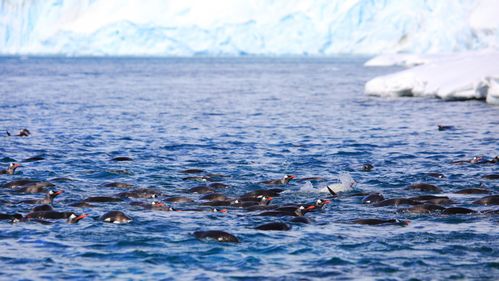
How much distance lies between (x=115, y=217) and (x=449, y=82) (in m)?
29.8

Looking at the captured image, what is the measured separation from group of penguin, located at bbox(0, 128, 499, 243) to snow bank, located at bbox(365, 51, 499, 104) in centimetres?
1971

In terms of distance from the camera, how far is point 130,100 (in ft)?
148

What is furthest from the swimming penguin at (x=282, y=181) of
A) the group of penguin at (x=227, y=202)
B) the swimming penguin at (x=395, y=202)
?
the swimming penguin at (x=395, y=202)

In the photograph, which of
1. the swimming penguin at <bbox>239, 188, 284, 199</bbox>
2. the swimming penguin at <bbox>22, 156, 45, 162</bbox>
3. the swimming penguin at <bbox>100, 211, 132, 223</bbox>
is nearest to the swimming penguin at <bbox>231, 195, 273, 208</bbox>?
the swimming penguin at <bbox>239, 188, 284, 199</bbox>

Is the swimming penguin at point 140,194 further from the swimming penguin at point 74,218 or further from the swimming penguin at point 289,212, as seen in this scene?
the swimming penguin at point 289,212

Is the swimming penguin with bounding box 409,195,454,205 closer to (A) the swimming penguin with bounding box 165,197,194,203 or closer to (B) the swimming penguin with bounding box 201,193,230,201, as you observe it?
(B) the swimming penguin with bounding box 201,193,230,201

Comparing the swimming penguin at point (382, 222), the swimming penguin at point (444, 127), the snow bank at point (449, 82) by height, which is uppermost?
the snow bank at point (449, 82)

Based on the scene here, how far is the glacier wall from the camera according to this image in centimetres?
11544

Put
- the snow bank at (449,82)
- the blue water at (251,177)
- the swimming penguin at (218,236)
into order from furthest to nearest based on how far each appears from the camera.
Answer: the snow bank at (449,82)
the swimming penguin at (218,236)
the blue water at (251,177)

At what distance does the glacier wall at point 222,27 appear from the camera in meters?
115

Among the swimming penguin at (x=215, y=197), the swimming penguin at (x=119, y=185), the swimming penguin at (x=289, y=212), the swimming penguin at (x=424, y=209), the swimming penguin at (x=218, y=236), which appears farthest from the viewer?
the swimming penguin at (x=119, y=185)

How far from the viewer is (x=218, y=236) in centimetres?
1243

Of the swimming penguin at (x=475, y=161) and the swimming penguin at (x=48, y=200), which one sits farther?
the swimming penguin at (x=475, y=161)

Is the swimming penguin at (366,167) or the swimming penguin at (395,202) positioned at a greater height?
the swimming penguin at (366,167)
